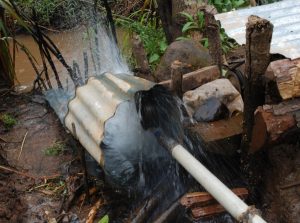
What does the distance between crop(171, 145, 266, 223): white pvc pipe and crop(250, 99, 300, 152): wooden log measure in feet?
1.55

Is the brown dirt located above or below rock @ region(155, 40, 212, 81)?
below

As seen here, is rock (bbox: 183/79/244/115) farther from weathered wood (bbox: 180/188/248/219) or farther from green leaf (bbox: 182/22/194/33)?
green leaf (bbox: 182/22/194/33)

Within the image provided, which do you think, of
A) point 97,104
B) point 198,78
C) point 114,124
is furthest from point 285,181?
point 97,104

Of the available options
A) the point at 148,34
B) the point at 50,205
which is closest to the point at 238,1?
the point at 148,34

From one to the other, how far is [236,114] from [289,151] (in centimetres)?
53

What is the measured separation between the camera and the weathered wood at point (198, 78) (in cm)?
382

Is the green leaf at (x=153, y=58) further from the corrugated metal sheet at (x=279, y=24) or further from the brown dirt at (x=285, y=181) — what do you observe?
the brown dirt at (x=285, y=181)

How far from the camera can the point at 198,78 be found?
3820 mm

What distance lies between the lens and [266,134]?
8.93ft

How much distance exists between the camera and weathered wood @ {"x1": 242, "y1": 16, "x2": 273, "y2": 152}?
2523 mm

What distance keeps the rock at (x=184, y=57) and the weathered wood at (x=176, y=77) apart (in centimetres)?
116

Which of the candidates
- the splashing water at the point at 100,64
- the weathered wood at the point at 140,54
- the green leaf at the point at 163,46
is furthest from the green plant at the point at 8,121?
the green leaf at the point at 163,46

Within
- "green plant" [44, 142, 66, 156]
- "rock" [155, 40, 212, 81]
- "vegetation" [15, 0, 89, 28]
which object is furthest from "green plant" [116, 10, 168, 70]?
"vegetation" [15, 0, 89, 28]

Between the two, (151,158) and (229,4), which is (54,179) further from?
(229,4)
